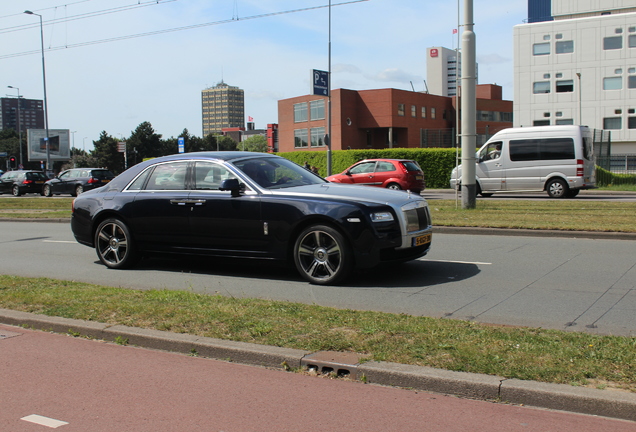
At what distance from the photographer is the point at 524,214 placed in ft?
48.4

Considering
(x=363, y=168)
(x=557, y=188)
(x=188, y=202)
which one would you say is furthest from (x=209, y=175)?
(x=557, y=188)

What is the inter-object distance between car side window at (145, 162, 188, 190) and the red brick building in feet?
191

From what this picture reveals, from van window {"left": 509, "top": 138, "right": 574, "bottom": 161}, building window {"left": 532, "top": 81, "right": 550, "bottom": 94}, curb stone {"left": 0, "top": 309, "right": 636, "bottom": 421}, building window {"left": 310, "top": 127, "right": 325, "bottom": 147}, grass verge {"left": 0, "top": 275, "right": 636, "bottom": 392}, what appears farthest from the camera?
building window {"left": 310, "top": 127, "right": 325, "bottom": 147}

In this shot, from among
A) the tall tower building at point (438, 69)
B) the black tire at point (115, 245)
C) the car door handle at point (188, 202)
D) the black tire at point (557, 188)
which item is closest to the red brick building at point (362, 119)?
the black tire at point (557, 188)

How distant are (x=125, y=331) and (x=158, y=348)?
41 centimetres

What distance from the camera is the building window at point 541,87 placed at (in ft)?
191

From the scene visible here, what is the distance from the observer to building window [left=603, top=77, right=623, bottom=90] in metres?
55.3

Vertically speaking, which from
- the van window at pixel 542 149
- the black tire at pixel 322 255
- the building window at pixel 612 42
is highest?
the building window at pixel 612 42

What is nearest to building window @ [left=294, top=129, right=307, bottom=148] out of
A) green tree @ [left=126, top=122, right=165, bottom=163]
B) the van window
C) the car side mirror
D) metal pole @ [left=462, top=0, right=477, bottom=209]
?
green tree @ [left=126, top=122, right=165, bottom=163]

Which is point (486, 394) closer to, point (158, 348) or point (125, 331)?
point (158, 348)

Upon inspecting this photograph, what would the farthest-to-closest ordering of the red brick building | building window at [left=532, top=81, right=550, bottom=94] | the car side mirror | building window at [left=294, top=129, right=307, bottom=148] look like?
1. building window at [left=294, top=129, right=307, bottom=148]
2. the red brick building
3. building window at [left=532, top=81, right=550, bottom=94]
4. the car side mirror

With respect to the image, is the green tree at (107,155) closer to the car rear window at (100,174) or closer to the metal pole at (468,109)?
the car rear window at (100,174)

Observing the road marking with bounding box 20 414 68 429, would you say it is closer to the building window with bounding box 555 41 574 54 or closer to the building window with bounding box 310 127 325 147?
the building window with bounding box 555 41 574 54

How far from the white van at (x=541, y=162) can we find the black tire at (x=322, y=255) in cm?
1566
